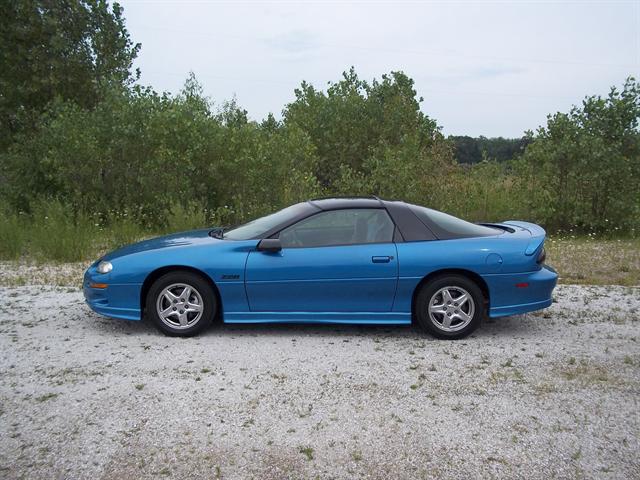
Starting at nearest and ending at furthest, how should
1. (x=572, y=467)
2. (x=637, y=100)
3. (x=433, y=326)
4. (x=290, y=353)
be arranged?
(x=572, y=467) → (x=290, y=353) → (x=433, y=326) → (x=637, y=100)

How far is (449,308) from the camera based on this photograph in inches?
205

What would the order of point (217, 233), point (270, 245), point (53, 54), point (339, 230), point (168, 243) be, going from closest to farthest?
point (270, 245)
point (339, 230)
point (168, 243)
point (217, 233)
point (53, 54)

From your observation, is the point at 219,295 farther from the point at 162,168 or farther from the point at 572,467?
the point at 162,168

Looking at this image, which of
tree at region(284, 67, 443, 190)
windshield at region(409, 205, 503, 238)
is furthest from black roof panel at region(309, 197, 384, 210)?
tree at region(284, 67, 443, 190)

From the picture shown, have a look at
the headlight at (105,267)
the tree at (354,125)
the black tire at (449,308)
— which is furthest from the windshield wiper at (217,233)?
the tree at (354,125)

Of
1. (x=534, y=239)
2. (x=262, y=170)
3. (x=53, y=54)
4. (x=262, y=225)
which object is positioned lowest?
(x=534, y=239)

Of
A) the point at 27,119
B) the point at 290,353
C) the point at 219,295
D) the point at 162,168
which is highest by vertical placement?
the point at 27,119

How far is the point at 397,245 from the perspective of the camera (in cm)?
526

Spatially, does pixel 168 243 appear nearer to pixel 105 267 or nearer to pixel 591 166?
pixel 105 267

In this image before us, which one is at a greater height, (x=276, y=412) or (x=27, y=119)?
(x=27, y=119)

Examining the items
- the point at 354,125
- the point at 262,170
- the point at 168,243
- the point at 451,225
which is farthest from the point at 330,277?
the point at 354,125

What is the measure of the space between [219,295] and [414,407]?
217 cm

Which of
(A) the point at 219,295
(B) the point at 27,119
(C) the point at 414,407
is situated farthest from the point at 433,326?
(B) the point at 27,119

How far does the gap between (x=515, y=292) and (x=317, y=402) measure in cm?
232
